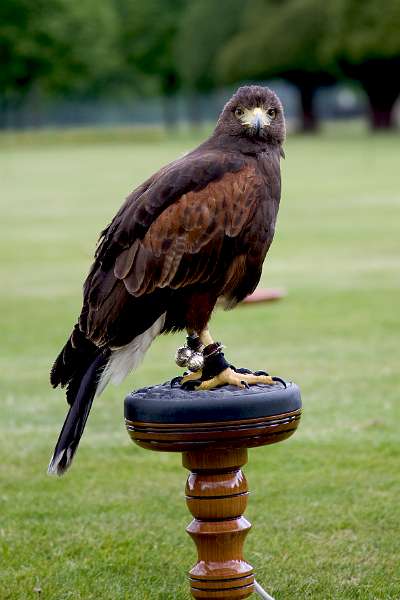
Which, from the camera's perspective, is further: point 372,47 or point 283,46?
point 283,46

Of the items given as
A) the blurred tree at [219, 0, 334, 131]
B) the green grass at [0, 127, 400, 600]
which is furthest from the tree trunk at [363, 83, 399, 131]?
the green grass at [0, 127, 400, 600]

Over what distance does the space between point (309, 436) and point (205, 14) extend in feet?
206

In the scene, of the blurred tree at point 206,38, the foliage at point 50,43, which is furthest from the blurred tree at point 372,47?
the foliage at point 50,43

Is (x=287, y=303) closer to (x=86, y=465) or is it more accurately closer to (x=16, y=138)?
(x=86, y=465)

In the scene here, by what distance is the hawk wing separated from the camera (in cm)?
379

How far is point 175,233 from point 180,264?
10 centimetres

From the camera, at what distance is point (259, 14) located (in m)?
62.2

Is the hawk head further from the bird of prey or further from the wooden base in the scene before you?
the wooden base

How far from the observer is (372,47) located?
2026 inches

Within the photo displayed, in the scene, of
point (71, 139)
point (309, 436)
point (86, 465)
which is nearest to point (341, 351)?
point (309, 436)

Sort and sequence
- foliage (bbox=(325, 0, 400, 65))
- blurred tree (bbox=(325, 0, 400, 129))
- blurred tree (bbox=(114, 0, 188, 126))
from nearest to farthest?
foliage (bbox=(325, 0, 400, 65)) < blurred tree (bbox=(325, 0, 400, 129)) < blurred tree (bbox=(114, 0, 188, 126))

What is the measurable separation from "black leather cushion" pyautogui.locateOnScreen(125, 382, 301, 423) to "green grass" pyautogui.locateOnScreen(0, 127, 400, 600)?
1.13m

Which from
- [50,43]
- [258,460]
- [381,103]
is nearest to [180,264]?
[258,460]

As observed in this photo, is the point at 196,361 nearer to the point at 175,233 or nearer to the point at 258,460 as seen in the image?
the point at 175,233
